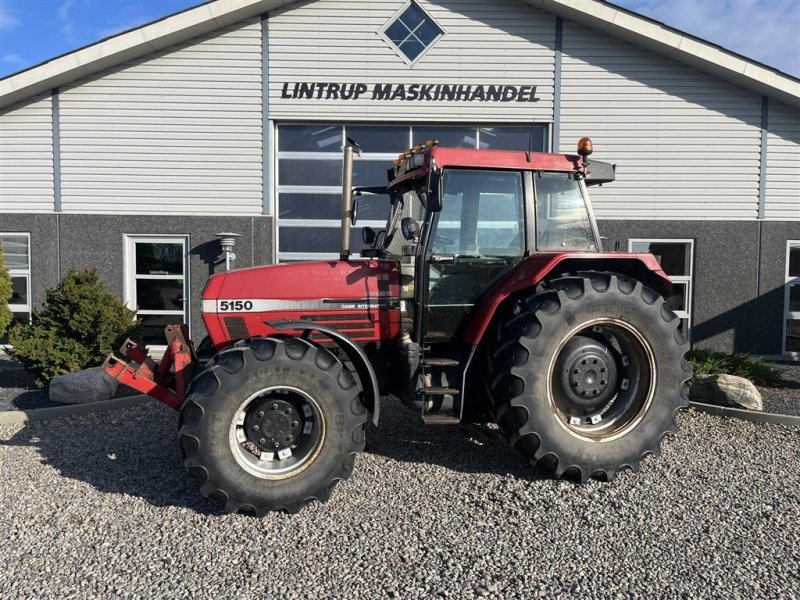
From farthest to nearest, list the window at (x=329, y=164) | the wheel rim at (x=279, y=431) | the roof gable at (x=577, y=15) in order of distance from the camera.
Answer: the window at (x=329, y=164)
the roof gable at (x=577, y=15)
the wheel rim at (x=279, y=431)

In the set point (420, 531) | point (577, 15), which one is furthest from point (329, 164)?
point (420, 531)

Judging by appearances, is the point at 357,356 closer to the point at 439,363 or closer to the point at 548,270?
the point at 439,363

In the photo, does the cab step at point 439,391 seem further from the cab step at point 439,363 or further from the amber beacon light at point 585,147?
the amber beacon light at point 585,147

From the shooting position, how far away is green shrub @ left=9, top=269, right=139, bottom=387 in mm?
6258

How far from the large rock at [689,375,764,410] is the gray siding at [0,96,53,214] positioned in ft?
31.3

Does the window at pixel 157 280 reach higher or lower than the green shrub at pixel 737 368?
higher

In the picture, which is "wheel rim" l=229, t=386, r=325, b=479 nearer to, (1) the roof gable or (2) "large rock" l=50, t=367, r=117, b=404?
(2) "large rock" l=50, t=367, r=117, b=404

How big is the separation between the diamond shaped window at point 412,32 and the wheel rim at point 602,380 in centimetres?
620

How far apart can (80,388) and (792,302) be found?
33.5 feet

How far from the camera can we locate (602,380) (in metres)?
4.05

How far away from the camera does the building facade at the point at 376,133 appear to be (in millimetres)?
8656

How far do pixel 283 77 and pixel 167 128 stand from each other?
6.56ft

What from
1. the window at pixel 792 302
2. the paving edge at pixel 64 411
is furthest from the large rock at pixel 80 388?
the window at pixel 792 302

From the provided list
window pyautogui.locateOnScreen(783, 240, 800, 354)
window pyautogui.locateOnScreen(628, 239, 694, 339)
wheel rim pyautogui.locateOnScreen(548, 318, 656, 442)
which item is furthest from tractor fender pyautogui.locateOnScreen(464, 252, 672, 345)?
window pyautogui.locateOnScreen(783, 240, 800, 354)
